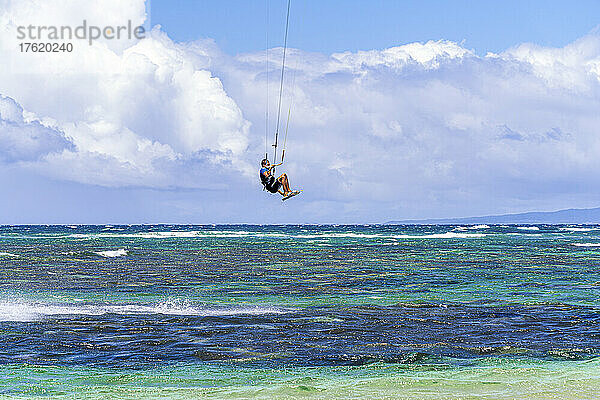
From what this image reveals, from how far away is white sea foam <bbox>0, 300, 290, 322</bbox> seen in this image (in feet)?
85.5

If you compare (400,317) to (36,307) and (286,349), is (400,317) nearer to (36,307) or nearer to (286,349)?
(286,349)

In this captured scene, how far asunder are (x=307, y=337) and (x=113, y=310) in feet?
28.4

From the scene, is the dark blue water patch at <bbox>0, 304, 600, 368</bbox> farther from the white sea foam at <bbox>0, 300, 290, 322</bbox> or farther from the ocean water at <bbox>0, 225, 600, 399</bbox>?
the white sea foam at <bbox>0, 300, 290, 322</bbox>

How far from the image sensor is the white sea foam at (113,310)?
1025 inches

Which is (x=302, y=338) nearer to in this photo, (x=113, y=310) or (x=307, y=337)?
(x=307, y=337)

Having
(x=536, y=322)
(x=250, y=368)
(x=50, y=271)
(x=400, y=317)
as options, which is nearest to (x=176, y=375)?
(x=250, y=368)

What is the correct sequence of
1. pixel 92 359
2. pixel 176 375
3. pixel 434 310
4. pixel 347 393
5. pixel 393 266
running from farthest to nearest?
pixel 393 266 → pixel 434 310 → pixel 92 359 → pixel 176 375 → pixel 347 393

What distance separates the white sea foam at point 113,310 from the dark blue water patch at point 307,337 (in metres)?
0.84

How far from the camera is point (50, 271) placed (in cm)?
4719

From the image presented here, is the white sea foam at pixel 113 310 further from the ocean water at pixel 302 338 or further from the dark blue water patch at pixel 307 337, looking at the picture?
the dark blue water patch at pixel 307 337

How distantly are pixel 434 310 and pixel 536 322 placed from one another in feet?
12.6

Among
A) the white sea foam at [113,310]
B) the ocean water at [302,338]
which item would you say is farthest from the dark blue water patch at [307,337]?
the white sea foam at [113,310]

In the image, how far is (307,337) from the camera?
70.4 feet

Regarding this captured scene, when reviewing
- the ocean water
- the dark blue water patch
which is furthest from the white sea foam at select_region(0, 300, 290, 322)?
the dark blue water patch
